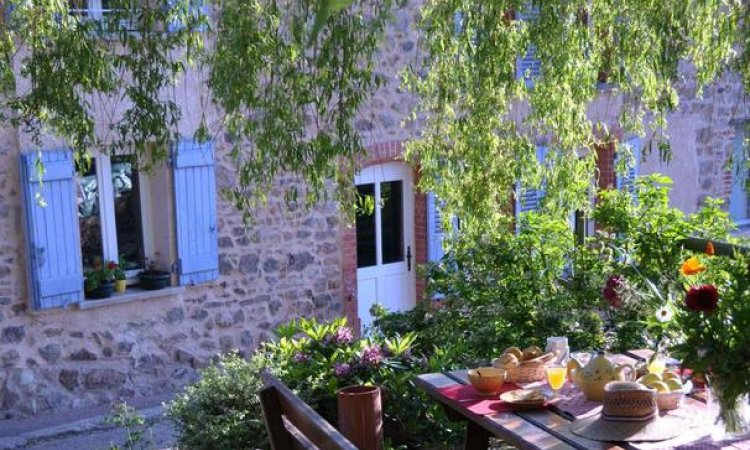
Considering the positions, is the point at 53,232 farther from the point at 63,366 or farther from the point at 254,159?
the point at 254,159

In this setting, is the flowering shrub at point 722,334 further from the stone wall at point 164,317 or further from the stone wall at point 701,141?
the stone wall at point 701,141

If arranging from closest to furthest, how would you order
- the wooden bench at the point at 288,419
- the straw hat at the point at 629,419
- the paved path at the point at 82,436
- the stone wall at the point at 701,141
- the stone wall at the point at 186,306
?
the wooden bench at the point at 288,419 → the straw hat at the point at 629,419 → the paved path at the point at 82,436 → the stone wall at the point at 186,306 → the stone wall at the point at 701,141

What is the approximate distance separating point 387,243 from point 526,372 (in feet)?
17.2

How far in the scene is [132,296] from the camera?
7.33m

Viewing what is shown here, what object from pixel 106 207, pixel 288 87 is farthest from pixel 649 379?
pixel 106 207

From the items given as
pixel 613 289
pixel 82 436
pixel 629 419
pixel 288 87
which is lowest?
pixel 82 436

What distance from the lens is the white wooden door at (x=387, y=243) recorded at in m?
8.85

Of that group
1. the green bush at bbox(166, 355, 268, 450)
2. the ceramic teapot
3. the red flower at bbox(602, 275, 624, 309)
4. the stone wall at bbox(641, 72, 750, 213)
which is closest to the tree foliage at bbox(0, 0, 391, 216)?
the green bush at bbox(166, 355, 268, 450)

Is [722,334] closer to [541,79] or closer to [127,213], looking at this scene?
[541,79]

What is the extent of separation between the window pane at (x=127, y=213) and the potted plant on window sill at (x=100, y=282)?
0.77ft

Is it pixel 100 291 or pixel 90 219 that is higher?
pixel 90 219

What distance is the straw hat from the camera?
10.3ft

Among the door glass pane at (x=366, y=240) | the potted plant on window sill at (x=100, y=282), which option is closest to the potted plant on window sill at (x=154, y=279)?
the potted plant on window sill at (x=100, y=282)

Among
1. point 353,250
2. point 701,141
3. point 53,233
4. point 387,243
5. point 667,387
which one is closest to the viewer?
point 667,387
